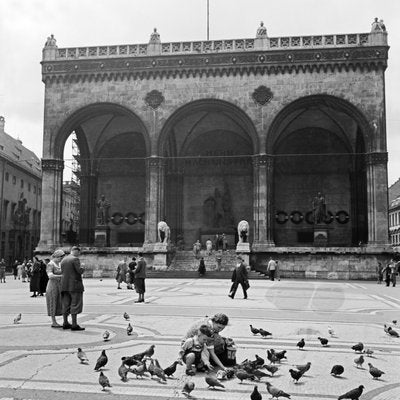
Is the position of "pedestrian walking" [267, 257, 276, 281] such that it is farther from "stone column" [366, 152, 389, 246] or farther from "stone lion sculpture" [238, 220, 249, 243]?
"stone column" [366, 152, 389, 246]

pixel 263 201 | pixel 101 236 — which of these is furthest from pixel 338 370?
pixel 101 236

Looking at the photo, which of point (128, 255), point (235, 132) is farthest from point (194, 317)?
point (235, 132)

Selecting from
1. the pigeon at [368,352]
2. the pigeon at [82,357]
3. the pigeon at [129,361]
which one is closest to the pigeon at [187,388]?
the pigeon at [129,361]

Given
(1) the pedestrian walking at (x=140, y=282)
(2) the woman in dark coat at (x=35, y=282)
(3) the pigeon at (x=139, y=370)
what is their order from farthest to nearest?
(2) the woman in dark coat at (x=35, y=282) < (1) the pedestrian walking at (x=140, y=282) < (3) the pigeon at (x=139, y=370)

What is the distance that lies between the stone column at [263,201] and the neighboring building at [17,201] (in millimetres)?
28141

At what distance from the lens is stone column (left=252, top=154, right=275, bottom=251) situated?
3496 cm

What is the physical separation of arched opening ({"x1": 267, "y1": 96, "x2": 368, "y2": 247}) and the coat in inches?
1256

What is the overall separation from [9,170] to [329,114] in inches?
1296

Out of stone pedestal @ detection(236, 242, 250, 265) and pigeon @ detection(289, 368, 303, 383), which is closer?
pigeon @ detection(289, 368, 303, 383)

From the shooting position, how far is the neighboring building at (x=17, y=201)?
176 feet

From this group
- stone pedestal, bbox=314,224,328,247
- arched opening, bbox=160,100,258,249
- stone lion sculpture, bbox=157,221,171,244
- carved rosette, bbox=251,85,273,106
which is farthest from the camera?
arched opening, bbox=160,100,258,249

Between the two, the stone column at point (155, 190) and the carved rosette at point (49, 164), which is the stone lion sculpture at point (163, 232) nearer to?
the stone column at point (155, 190)

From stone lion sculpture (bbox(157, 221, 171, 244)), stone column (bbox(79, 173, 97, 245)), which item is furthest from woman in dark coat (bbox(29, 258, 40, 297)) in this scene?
stone column (bbox(79, 173, 97, 245))

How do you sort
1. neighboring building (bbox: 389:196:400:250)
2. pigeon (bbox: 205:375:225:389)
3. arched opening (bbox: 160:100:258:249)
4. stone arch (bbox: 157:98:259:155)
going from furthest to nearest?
1. neighboring building (bbox: 389:196:400:250)
2. arched opening (bbox: 160:100:258:249)
3. stone arch (bbox: 157:98:259:155)
4. pigeon (bbox: 205:375:225:389)
